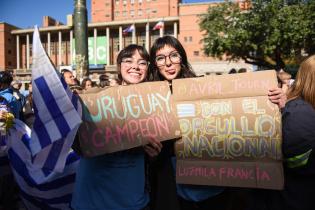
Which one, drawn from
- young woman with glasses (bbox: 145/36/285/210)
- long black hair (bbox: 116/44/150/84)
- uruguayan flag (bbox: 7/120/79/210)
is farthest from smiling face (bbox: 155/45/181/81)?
uruguayan flag (bbox: 7/120/79/210)

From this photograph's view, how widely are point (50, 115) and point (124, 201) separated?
717 mm

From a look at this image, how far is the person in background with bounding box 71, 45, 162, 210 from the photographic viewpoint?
6.31 feet

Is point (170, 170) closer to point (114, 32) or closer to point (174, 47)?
point (174, 47)

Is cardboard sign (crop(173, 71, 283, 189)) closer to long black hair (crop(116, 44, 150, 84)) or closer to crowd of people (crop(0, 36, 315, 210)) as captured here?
crowd of people (crop(0, 36, 315, 210))

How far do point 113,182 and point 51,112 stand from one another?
24.1 inches

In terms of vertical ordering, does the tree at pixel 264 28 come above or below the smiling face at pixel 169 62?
above

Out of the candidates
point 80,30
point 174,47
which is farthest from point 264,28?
point 174,47

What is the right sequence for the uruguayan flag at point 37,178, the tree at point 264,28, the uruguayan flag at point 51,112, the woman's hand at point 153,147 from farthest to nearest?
the tree at point 264,28
the uruguayan flag at point 37,178
the woman's hand at point 153,147
the uruguayan flag at point 51,112

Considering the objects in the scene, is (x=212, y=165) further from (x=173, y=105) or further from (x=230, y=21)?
(x=230, y=21)

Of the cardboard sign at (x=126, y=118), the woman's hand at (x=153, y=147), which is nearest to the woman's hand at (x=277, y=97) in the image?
the cardboard sign at (x=126, y=118)

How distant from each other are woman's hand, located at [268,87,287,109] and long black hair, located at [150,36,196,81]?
25.1 inches

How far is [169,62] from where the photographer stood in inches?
89.4

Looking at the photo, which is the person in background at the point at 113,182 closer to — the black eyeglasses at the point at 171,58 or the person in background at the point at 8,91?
the black eyeglasses at the point at 171,58

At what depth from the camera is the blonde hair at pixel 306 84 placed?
185 cm
